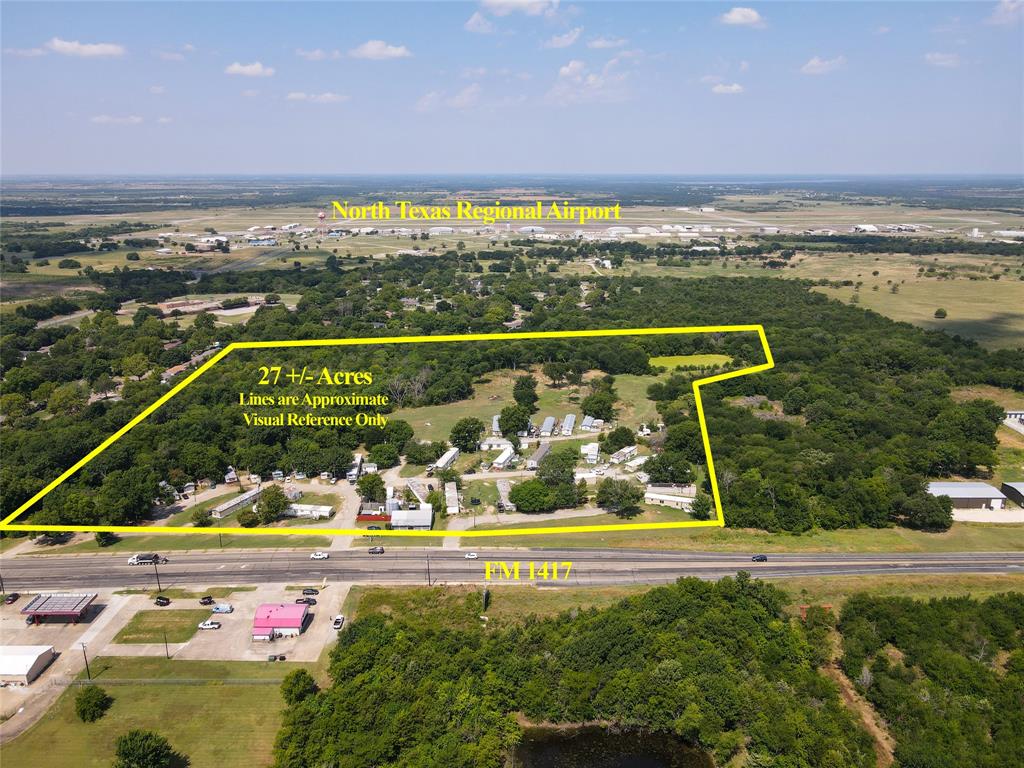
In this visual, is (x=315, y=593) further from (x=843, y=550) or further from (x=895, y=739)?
(x=843, y=550)

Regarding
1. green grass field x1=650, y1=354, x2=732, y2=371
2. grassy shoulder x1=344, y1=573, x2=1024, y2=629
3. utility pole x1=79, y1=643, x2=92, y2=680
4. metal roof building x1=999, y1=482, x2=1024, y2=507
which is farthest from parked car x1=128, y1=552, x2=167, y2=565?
metal roof building x1=999, y1=482, x2=1024, y2=507

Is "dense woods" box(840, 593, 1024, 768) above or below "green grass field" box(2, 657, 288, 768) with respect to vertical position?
above

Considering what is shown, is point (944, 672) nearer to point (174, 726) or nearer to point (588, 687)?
point (588, 687)

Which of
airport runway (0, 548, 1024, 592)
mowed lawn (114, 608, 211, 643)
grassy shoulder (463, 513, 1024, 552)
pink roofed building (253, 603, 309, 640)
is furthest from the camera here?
grassy shoulder (463, 513, 1024, 552)

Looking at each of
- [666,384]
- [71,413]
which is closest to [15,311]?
[71,413]

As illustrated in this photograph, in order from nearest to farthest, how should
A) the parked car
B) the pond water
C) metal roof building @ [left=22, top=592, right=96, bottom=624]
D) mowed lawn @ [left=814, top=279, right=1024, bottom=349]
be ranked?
Answer: the pond water → metal roof building @ [left=22, top=592, right=96, bottom=624] → the parked car → mowed lawn @ [left=814, top=279, right=1024, bottom=349]

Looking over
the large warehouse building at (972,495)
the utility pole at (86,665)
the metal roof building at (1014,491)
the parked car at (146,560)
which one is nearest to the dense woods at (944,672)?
the large warehouse building at (972,495)

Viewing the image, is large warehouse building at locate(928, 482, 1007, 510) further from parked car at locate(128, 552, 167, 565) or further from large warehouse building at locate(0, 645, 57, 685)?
large warehouse building at locate(0, 645, 57, 685)
